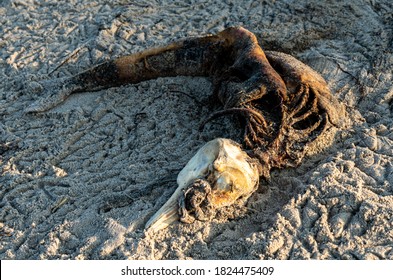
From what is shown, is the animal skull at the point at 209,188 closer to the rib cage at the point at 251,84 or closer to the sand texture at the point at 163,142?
the sand texture at the point at 163,142

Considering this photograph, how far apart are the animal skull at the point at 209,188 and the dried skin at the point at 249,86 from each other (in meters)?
0.01

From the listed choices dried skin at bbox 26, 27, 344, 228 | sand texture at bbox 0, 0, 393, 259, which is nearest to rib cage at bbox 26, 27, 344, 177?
dried skin at bbox 26, 27, 344, 228

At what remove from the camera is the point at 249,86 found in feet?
11.3

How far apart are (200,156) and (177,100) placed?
1051mm

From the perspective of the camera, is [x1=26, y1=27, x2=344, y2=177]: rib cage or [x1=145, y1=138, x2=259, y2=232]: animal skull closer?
[x1=145, y1=138, x2=259, y2=232]: animal skull

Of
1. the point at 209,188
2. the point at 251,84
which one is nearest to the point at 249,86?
the point at 251,84

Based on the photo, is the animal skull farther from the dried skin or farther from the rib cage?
the rib cage

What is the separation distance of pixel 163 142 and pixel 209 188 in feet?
2.74

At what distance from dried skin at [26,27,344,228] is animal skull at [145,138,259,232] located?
0.01m

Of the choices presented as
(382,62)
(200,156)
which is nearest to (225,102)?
(200,156)

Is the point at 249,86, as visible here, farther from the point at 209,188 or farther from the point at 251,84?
the point at 209,188

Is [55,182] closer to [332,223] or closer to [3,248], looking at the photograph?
[3,248]

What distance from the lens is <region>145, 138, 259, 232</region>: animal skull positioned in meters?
2.94

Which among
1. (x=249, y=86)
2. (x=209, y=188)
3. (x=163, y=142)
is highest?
(x=249, y=86)
